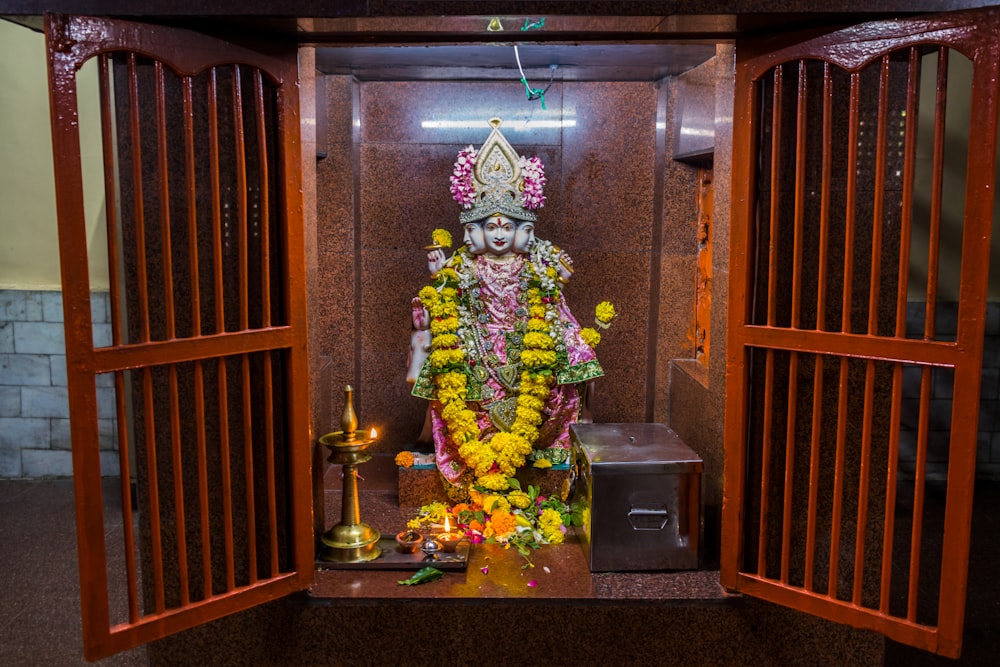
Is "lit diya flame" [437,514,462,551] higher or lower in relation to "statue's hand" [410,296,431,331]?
lower

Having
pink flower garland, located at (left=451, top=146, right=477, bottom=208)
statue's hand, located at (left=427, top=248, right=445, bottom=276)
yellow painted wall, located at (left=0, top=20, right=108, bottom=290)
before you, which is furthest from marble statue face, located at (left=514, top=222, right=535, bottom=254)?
yellow painted wall, located at (left=0, top=20, right=108, bottom=290)

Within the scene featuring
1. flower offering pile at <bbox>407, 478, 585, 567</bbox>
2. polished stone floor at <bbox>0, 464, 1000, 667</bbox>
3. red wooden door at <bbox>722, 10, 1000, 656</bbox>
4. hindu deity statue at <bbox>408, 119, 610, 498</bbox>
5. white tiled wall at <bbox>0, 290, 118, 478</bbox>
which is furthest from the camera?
white tiled wall at <bbox>0, 290, 118, 478</bbox>

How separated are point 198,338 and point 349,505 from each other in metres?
1.19

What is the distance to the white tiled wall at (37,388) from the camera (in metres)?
6.29

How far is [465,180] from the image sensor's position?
484cm

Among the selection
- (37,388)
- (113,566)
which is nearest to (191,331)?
(113,566)

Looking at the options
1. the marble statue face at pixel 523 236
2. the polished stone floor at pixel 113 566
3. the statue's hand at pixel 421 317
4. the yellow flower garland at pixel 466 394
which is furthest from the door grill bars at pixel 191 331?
the marble statue face at pixel 523 236

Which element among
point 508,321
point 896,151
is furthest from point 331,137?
point 896,151

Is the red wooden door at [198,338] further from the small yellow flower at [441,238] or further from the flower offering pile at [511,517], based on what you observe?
the small yellow flower at [441,238]

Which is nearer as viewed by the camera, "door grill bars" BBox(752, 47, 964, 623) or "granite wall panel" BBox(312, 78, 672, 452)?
"door grill bars" BBox(752, 47, 964, 623)

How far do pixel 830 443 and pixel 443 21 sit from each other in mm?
2484

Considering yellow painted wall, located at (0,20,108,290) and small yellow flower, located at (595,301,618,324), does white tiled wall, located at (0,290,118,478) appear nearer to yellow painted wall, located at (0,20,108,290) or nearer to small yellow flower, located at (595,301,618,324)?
yellow painted wall, located at (0,20,108,290)

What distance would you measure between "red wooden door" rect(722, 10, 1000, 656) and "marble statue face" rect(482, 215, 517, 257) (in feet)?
5.51

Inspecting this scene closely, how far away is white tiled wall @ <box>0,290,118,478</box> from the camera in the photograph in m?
6.29
